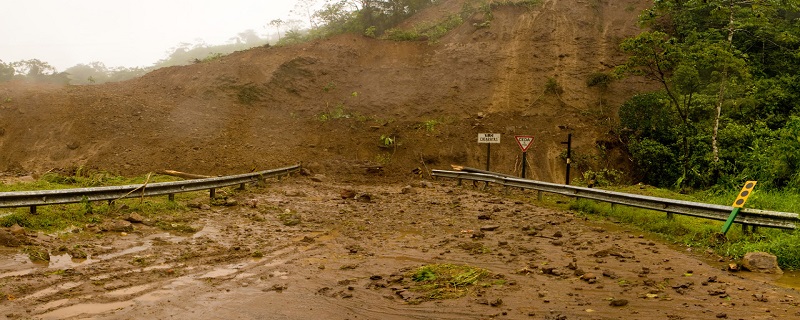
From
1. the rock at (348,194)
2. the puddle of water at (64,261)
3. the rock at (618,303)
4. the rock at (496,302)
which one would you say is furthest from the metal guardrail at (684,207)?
the puddle of water at (64,261)

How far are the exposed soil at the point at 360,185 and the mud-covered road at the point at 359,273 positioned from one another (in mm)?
39

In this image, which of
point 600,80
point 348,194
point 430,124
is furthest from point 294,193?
point 600,80

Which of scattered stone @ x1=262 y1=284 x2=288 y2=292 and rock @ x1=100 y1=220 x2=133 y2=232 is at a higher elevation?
rock @ x1=100 y1=220 x2=133 y2=232

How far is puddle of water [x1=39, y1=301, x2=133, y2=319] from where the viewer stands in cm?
512

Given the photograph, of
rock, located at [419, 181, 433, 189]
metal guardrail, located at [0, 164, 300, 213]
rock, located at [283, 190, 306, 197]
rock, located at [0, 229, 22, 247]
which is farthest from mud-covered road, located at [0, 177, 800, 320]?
rock, located at [419, 181, 433, 189]

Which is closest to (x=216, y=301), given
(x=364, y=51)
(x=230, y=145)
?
(x=230, y=145)

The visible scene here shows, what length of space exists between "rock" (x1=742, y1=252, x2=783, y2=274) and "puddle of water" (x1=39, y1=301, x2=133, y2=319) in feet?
25.1

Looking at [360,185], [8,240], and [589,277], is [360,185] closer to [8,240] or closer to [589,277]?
[8,240]

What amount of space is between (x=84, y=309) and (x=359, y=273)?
3152 millimetres

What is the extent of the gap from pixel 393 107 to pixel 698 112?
13.3 metres

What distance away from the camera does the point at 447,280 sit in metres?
6.74

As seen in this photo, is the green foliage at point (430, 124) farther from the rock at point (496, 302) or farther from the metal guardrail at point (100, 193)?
the rock at point (496, 302)

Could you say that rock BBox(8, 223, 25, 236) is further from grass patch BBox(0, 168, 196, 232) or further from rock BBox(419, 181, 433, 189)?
rock BBox(419, 181, 433, 189)

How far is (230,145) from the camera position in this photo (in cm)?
2341
